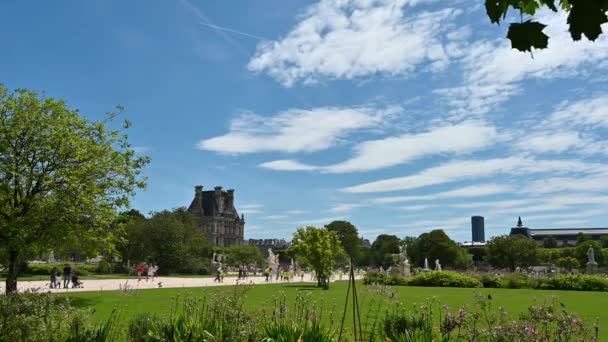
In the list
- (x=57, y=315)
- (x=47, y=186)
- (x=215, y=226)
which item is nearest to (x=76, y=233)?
(x=47, y=186)

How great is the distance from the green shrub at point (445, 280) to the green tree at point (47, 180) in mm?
22684

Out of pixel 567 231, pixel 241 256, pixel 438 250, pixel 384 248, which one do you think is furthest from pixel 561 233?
pixel 241 256

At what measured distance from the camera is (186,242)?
55.3 m

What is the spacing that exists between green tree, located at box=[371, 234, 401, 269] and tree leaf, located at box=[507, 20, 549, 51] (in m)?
98.9

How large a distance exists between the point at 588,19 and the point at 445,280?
3470 cm

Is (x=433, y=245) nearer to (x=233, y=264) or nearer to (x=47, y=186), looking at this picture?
(x=233, y=264)

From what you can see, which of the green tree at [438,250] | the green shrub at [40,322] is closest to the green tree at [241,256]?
the green tree at [438,250]

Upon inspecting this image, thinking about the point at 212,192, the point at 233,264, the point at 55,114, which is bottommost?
the point at 233,264

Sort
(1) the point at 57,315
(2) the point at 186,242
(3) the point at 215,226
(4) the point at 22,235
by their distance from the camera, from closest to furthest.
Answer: (1) the point at 57,315 → (4) the point at 22,235 → (2) the point at 186,242 → (3) the point at 215,226

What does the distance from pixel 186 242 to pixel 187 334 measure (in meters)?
50.1

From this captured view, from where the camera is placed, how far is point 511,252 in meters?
71.4

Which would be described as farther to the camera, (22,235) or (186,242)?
(186,242)

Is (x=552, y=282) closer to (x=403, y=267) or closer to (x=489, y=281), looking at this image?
(x=489, y=281)

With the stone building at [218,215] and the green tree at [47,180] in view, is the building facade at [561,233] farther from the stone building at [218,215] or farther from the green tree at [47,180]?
the green tree at [47,180]
